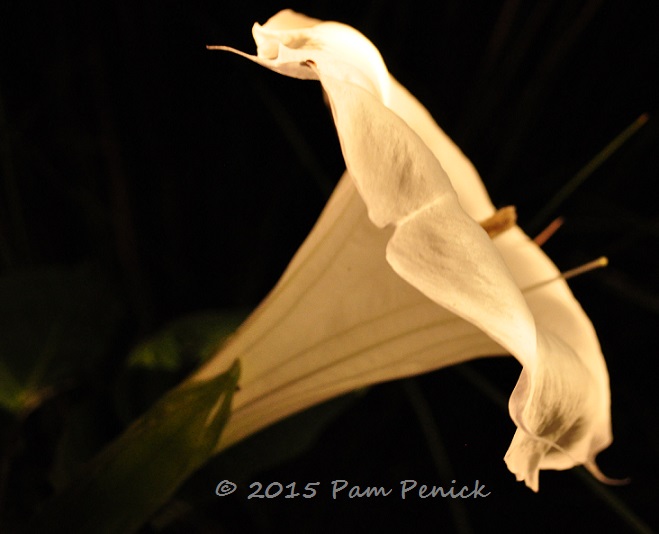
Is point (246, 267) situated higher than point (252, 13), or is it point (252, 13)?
point (252, 13)

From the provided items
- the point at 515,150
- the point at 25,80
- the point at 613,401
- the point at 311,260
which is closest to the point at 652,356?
the point at 613,401

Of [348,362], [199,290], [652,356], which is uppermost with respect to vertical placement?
[348,362]

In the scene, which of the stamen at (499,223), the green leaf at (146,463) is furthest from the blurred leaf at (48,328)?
the stamen at (499,223)

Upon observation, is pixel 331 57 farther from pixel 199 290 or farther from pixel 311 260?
pixel 199 290

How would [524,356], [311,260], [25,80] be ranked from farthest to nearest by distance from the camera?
[25,80] < [311,260] < [524,356]

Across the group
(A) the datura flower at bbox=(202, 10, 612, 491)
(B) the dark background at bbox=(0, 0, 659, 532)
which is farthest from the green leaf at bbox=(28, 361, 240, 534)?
(B) the dark background at bbox=(0, 0, 659, 532)

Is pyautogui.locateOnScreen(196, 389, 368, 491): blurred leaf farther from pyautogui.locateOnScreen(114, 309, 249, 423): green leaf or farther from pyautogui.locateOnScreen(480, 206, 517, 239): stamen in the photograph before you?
pyautogui.locateOnScreen(480, 206, 517, 239): stamen

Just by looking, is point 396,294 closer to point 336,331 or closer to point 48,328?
point 336,331

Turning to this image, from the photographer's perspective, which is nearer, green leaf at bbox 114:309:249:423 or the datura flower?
the datura flower
